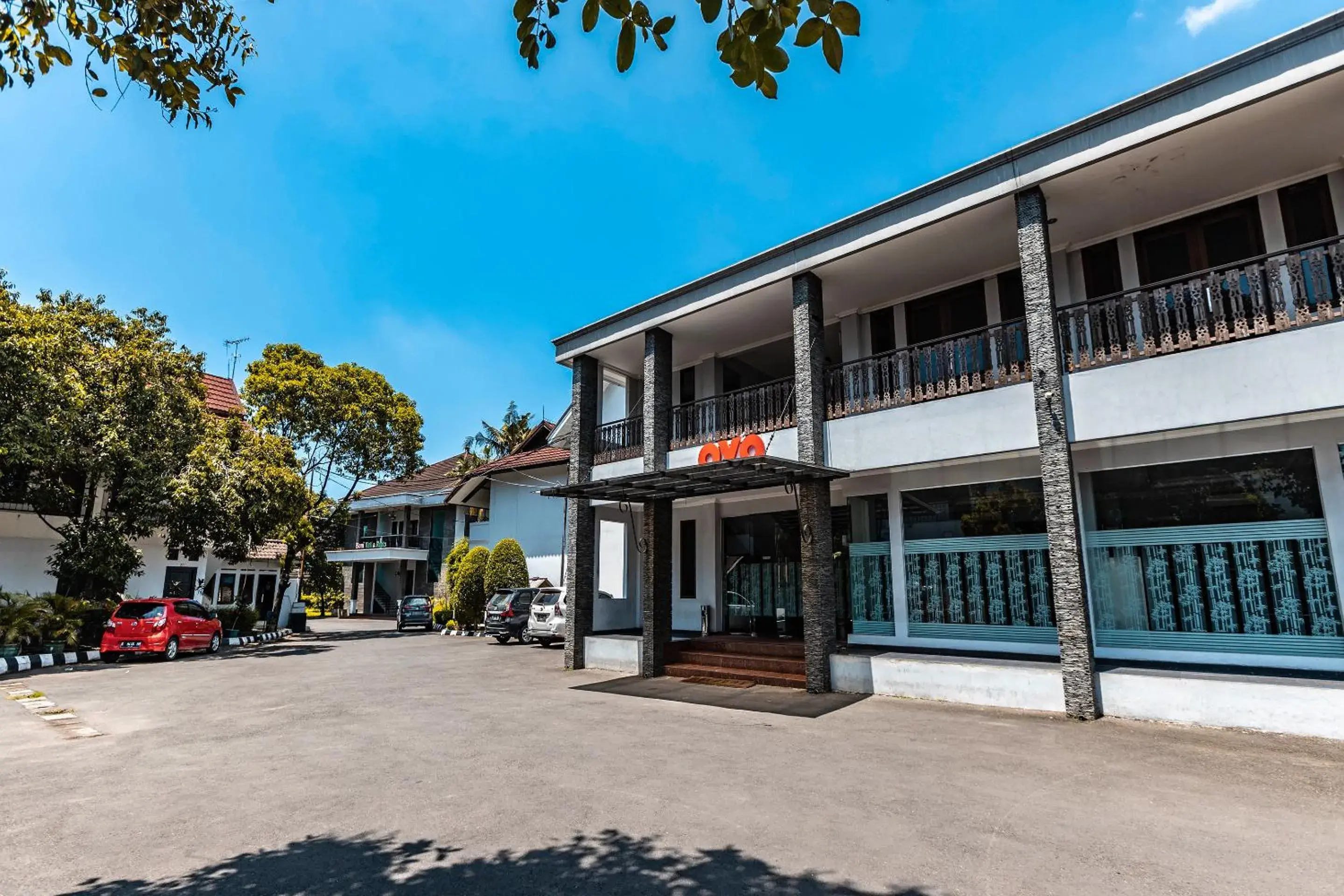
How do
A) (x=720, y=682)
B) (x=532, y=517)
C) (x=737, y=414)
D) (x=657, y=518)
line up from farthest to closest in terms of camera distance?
(x=532, y=517) < (x=737, y=414) < (x=657, y=518) < (x=720, y=682)

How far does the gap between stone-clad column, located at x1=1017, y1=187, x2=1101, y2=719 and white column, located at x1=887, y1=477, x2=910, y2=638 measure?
9.09 feet

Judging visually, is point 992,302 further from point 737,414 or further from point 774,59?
point 774,59

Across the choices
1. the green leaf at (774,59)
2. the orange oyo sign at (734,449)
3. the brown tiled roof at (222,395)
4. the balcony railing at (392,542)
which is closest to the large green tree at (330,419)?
the brown tiled roof at (222,395)

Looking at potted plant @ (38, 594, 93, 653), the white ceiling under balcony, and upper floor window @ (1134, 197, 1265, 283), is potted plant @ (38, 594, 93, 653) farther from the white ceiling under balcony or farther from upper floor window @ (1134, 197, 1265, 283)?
upper floor window @ (1134, 197, 1265, 283)

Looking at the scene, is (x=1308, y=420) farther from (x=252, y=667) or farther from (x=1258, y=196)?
(x=252, y=667)

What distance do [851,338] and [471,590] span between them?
55.6 feet

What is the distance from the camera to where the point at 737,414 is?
14.2m

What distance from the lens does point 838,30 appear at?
2.63 metres

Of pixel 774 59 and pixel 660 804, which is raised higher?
pixel 774 59

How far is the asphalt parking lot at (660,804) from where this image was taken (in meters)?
4.30

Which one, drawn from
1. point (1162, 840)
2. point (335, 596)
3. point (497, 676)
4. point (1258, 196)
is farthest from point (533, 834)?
point (335, 596)

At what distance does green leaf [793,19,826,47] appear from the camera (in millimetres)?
2633

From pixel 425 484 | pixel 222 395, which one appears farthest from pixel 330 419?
pixel 425 484

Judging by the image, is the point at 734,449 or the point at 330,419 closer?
the point at 734,449
